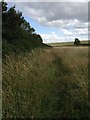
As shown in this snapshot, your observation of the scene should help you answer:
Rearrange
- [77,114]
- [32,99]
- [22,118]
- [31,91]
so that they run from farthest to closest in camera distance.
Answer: [31,91] → [32,99] → [77,114] → [22,118]

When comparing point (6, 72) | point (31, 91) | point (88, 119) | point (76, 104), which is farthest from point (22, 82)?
point (88, 119)

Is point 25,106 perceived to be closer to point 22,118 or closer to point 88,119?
point 22,118

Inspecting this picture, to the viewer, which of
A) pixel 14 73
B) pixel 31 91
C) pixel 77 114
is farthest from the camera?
pixel 14 73

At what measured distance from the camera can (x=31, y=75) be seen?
7316 mm

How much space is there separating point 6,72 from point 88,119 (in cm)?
327

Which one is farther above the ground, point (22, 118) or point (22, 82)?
point (22, 82)

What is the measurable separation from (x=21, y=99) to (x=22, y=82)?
1.20 m

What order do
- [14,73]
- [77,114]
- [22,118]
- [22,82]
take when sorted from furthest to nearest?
[14,73], [22,82], [77,114], [22,118]

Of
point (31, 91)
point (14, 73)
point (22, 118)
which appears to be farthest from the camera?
point (14, 73)

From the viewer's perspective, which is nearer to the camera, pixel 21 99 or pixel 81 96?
pixel 21 99

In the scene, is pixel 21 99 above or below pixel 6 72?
below

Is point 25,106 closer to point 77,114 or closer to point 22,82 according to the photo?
point 77,114

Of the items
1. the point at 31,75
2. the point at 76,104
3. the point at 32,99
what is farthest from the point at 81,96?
the point at 31,75

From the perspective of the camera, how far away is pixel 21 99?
521 cm
